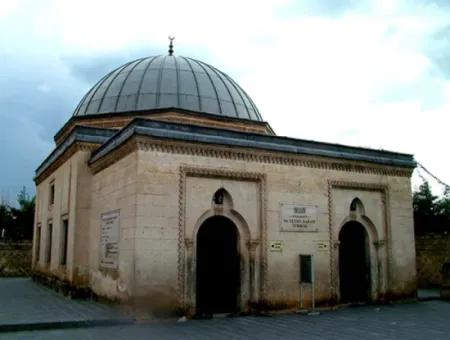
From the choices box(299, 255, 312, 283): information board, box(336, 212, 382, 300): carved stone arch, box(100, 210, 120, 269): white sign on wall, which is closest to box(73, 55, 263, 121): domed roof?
box(100, 210, 120, 269): white sign on wall

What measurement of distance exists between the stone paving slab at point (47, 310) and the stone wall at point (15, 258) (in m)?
9.65

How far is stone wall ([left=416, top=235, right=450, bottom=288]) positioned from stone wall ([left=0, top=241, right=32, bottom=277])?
1864 centimetres

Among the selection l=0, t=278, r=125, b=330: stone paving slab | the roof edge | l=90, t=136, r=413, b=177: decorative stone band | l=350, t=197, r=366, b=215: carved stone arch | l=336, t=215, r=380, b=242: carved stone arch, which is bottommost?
l=0, t=278, r=125, b=330: stone paving slab

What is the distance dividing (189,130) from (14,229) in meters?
23.7

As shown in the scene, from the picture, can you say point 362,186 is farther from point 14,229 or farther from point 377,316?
point 14,229

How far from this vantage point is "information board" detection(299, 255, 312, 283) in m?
12.0

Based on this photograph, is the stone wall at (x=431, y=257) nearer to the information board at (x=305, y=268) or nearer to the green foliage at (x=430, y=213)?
the green foliage at (x=430, y=213)

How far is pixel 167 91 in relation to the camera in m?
18.0

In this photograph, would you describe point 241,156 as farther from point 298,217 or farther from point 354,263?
point 354,263

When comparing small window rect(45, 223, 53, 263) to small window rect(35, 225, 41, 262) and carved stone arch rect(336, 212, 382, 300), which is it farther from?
carved stone arch rect(336, 212, 382, 300)

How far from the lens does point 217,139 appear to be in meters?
11.8

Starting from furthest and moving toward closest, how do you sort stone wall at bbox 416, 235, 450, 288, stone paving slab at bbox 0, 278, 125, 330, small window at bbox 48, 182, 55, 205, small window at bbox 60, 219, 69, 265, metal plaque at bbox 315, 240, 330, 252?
small window at bbox 48, 182, 55, 205 < stone wall at bbox 416, 235, 450, 288 < small window at bbox 60, 219, 69, 265 < metal plaque at bbox 315, 240, 330, 252 < stone paving slab at bbox 0, 278, 125, 330

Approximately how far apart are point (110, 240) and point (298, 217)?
16.0 ft

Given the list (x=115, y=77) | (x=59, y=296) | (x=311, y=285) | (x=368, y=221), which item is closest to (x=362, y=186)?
(x=368, y=221)
